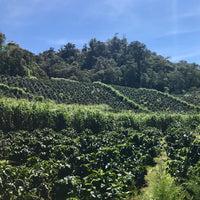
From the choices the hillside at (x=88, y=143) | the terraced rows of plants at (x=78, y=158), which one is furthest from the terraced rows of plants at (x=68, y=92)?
the terraced rows of plants at (x=78, y=158)

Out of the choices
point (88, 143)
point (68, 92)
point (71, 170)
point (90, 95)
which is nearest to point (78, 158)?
point (71, 170)

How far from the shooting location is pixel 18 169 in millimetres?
7508

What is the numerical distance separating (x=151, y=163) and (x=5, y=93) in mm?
24058

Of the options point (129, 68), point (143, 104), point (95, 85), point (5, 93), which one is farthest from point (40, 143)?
point (129, 68)

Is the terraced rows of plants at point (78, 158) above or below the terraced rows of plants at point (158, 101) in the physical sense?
below

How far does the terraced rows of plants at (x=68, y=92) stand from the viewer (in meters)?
35.4

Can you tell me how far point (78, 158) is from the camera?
8.97 meters

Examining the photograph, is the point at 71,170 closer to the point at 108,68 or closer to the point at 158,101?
the point at 158,101

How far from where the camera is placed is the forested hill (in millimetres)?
44656

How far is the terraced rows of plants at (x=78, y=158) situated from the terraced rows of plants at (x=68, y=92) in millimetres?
15785

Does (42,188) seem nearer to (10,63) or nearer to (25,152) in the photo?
(25,152)

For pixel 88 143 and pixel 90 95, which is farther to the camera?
pixel 90 95

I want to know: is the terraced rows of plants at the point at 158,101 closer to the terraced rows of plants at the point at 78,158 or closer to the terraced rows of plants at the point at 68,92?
the terraced rows of plants at the point at 68,92

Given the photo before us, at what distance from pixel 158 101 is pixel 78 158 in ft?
114
